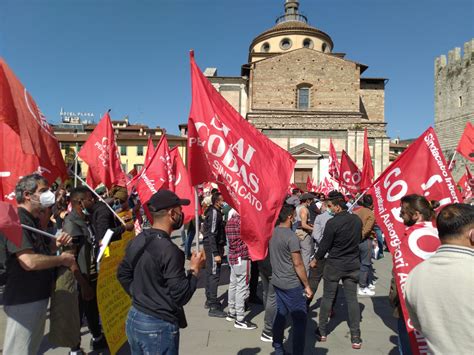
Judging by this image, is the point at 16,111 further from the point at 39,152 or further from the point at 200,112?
the point at 200,112

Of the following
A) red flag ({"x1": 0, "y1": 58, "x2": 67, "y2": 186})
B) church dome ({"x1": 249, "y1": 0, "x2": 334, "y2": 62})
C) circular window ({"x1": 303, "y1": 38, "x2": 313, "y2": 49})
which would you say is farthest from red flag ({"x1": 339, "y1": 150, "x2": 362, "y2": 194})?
circular window ({"x1": 303, "y1": 38, "x2": 313, "y2": 49})

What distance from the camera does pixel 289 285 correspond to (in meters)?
3.82

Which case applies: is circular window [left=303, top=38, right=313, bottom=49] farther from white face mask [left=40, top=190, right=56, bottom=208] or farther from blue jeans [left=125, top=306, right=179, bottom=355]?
blue jeans [left=125, top=306, right=179, bottom=355]

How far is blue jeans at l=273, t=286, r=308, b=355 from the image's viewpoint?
147 inches

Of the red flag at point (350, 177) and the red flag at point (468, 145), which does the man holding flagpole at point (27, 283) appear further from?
the red flag at point (350, 177)

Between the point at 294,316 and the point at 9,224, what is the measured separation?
2844 millimetres

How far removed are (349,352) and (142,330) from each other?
9.66 feet

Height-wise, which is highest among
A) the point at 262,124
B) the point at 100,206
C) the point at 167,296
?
the point at 262,124

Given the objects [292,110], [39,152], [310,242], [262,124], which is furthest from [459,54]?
[39,152]

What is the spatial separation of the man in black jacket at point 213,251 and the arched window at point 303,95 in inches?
1276

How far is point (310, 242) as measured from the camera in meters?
6.25

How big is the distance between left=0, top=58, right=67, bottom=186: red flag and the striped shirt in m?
2.37

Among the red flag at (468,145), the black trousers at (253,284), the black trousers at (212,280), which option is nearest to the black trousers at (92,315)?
the black trousers at (212,280)

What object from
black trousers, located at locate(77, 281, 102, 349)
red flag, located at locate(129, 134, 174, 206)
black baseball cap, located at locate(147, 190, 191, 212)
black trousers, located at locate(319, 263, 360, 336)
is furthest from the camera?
red flag, located at locate(129, 134, 174, 206)
